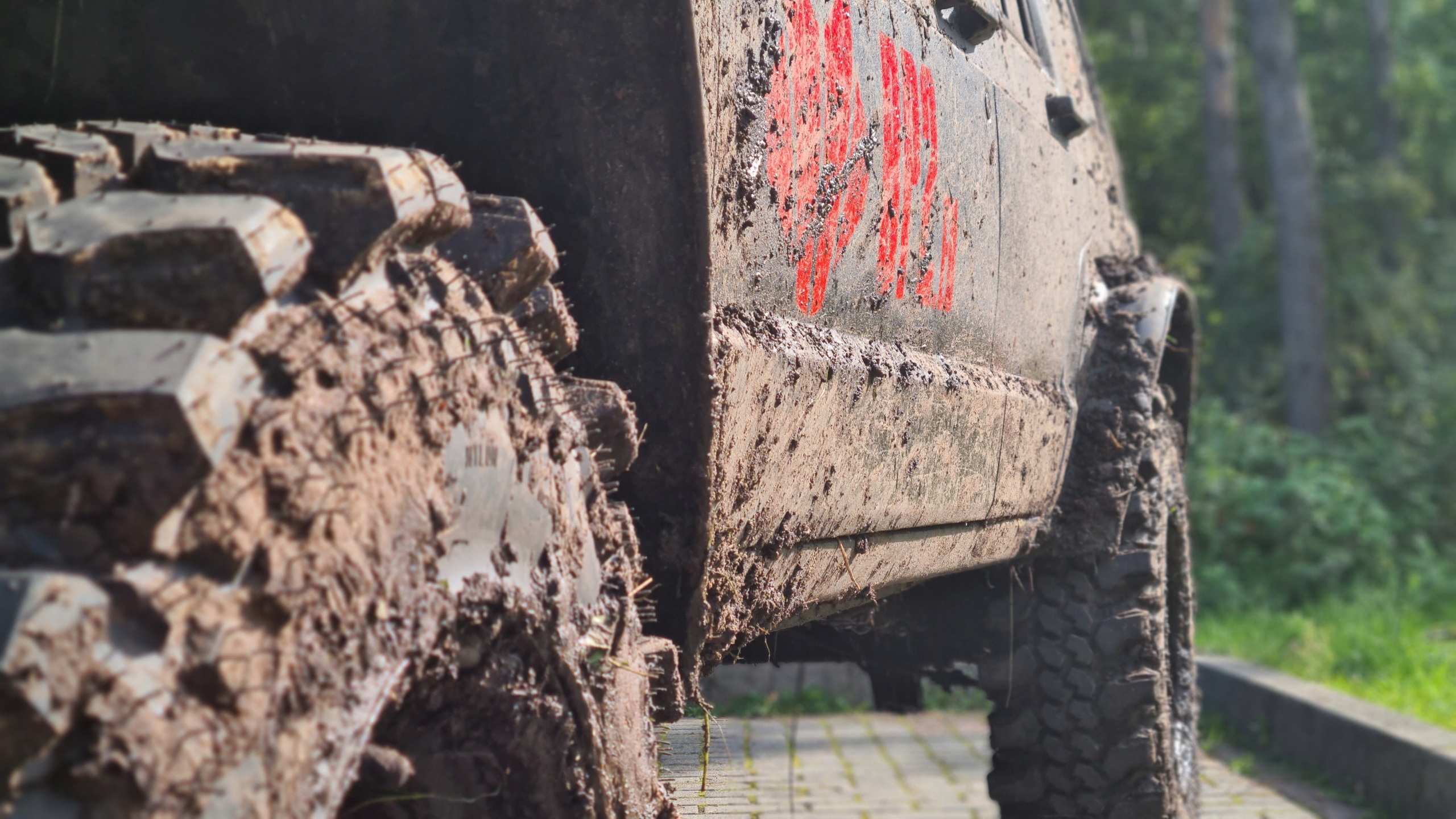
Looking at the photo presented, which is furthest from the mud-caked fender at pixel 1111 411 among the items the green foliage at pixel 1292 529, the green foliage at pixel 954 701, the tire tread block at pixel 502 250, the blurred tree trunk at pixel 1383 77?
the blurred tree trunk at pixel 1383 77

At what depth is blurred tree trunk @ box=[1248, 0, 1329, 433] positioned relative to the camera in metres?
12.4

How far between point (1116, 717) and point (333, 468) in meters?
2.19

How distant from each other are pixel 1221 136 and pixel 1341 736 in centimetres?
1316

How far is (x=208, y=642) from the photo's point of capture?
2.67ft

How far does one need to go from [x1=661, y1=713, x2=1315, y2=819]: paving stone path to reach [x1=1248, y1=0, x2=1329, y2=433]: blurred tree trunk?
24.9 ft

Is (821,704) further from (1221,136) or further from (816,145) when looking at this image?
(1221,136)

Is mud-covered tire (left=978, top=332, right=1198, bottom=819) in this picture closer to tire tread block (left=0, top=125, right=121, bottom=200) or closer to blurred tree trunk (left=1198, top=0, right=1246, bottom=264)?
tire tread block (left=0, top=125, right=121, bottom=200)

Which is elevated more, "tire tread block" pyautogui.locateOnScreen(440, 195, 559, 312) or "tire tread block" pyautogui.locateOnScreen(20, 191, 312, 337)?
"tire tread block" pyautogui.locateOnScreen(440, 195, 559, 312)

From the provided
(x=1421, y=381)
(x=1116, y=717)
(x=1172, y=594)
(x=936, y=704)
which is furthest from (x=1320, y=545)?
(x=1116, y=717)

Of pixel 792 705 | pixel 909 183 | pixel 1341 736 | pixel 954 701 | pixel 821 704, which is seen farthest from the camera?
pixel 954 701

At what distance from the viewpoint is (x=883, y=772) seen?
16.6 ft

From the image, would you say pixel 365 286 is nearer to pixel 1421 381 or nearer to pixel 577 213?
pixel 577 213

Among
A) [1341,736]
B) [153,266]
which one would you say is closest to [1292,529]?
[1341,736]

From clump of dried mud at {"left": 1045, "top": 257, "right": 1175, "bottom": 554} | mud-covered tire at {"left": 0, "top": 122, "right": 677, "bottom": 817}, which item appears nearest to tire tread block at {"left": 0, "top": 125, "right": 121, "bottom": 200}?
mud-covered tire at {"left": 0, "top": 122, "right": 677, "bottom": 817}
